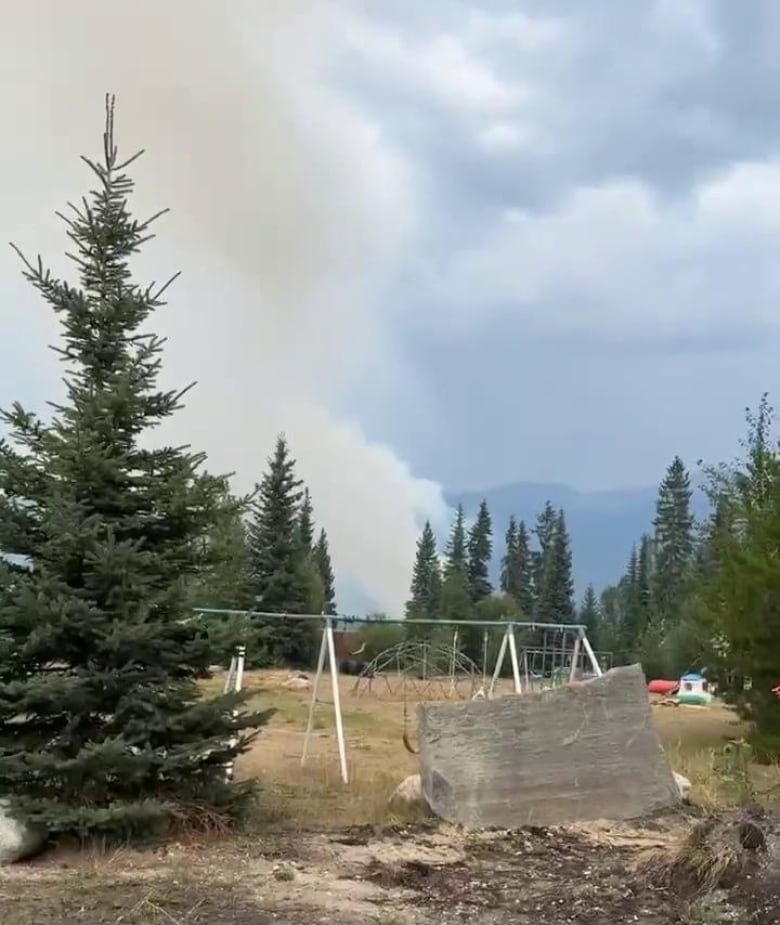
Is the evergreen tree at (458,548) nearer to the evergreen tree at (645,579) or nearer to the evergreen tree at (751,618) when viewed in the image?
the evergreen tree at (645,579)

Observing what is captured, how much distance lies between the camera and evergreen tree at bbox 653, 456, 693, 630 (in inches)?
3839

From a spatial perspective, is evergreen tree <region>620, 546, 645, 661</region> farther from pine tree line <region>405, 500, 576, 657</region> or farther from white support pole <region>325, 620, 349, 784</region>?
white support pole <region>325, 620, 349, 784</region>

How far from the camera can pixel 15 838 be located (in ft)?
26.9

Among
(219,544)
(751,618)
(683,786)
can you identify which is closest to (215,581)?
(219,544)

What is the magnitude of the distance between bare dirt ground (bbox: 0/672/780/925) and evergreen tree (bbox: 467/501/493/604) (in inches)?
3570

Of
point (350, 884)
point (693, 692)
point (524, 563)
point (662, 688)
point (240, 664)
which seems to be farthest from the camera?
point (524, 563)

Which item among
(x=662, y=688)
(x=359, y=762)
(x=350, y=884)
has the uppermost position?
(x=662, y=688)

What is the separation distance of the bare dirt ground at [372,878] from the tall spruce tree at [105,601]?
18.5 inches

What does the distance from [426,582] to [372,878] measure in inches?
3881

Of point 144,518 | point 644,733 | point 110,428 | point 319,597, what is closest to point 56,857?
Result: point 144,518

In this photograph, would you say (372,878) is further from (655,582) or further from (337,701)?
(655,582)

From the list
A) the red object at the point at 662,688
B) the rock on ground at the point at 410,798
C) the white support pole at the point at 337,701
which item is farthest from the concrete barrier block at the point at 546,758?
the red object at the point at 662,688

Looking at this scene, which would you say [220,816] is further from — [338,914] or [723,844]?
[723,844]

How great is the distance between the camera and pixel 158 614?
9.04 meters
